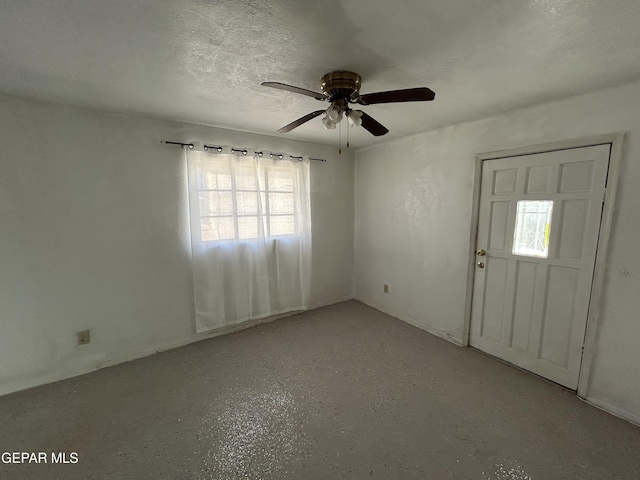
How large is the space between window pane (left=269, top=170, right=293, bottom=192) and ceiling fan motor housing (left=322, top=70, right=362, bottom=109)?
5.28 feet

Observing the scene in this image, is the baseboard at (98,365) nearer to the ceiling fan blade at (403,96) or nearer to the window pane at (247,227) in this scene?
the window pane at (247,227)

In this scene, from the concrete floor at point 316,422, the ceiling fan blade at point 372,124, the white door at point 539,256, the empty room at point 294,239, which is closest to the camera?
the empty room at point 294,239

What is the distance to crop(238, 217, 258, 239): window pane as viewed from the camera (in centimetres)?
291

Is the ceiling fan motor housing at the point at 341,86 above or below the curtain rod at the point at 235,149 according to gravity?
above

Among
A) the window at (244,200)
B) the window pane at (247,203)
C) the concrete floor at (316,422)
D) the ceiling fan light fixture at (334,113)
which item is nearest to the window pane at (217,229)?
the window at (244,200)

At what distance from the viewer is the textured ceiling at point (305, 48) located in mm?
1070

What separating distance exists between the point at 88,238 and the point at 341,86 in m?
2.37

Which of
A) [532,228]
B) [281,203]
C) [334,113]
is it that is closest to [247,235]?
[281,203]

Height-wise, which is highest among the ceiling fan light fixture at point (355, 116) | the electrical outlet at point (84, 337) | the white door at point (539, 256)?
the ceiling fan light fixture at point (355, 116)

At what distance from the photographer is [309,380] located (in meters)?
2.15

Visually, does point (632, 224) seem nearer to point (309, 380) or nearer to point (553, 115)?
point (553, 115)

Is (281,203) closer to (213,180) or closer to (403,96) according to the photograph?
(213,180)

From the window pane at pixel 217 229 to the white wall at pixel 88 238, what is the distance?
0.18m

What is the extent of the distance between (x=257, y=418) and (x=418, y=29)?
94.6 inches
